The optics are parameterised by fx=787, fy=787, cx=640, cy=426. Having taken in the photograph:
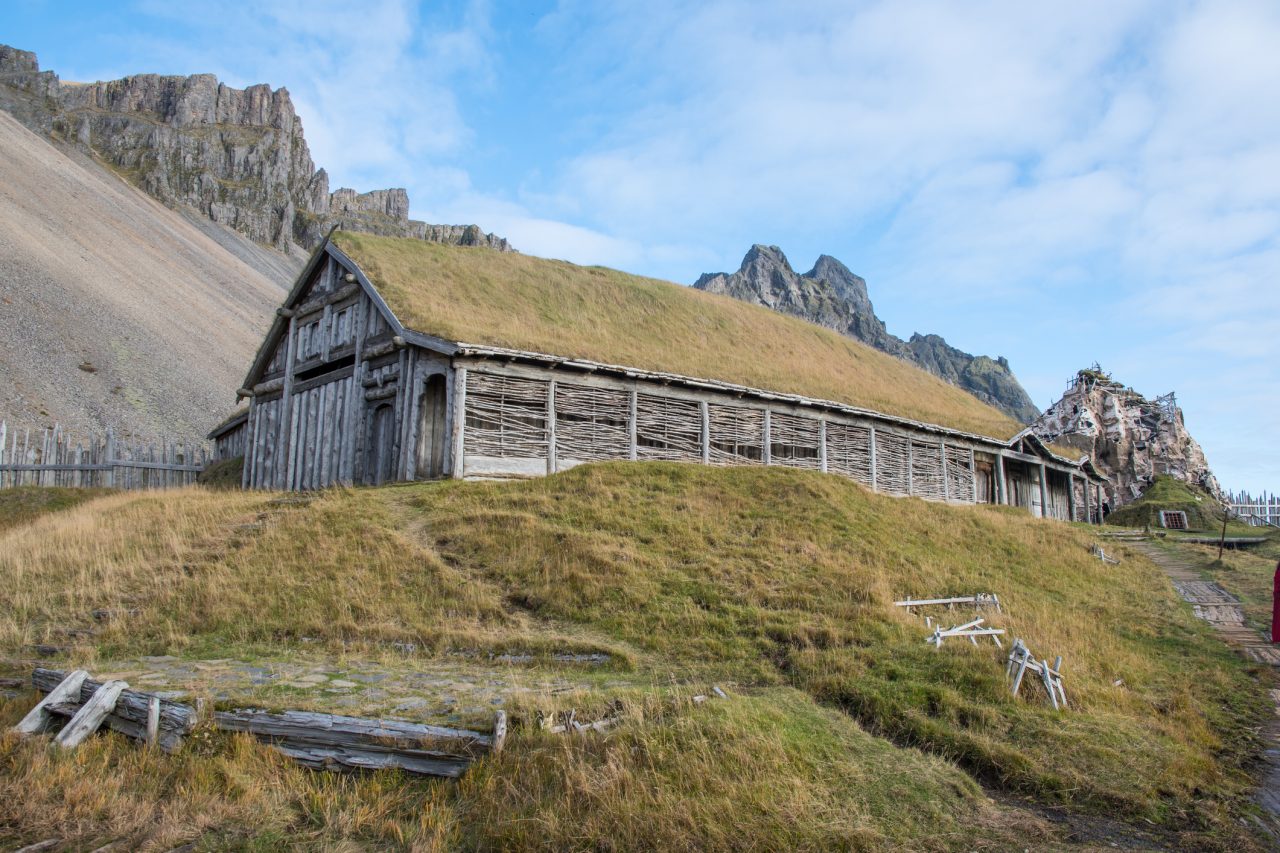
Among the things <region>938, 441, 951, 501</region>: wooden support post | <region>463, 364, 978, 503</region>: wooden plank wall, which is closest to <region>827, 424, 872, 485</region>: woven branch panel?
<region>463, 364, 978, 503</region>: wooden plank wall

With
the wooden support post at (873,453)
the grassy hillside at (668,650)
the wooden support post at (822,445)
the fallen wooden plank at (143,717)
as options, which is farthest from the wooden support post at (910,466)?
the fallen wooden plank at (143,717)

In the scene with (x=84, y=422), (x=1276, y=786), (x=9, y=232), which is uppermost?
(x=9, y=232)

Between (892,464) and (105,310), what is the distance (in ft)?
146

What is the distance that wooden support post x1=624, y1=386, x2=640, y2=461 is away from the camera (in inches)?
865

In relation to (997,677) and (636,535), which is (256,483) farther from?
(997,677)

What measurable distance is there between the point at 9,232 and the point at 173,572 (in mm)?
45929

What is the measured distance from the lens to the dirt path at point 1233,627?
726 cm

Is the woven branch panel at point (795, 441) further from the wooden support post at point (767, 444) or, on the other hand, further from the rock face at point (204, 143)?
the rock face at point (204, 143)

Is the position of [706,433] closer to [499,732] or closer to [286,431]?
[286,431]

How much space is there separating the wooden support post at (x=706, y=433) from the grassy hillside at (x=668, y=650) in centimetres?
431

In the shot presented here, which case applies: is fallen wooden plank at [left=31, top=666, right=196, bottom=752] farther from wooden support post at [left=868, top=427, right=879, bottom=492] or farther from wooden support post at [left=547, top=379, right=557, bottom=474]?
wooden support post at [left=868, top=427, right=879, bottom=492]

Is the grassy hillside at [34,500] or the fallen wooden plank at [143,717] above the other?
the grassy hillside at [34,500]

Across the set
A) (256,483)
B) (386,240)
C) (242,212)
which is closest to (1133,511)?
(386,240)

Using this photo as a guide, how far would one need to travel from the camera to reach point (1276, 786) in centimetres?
737
